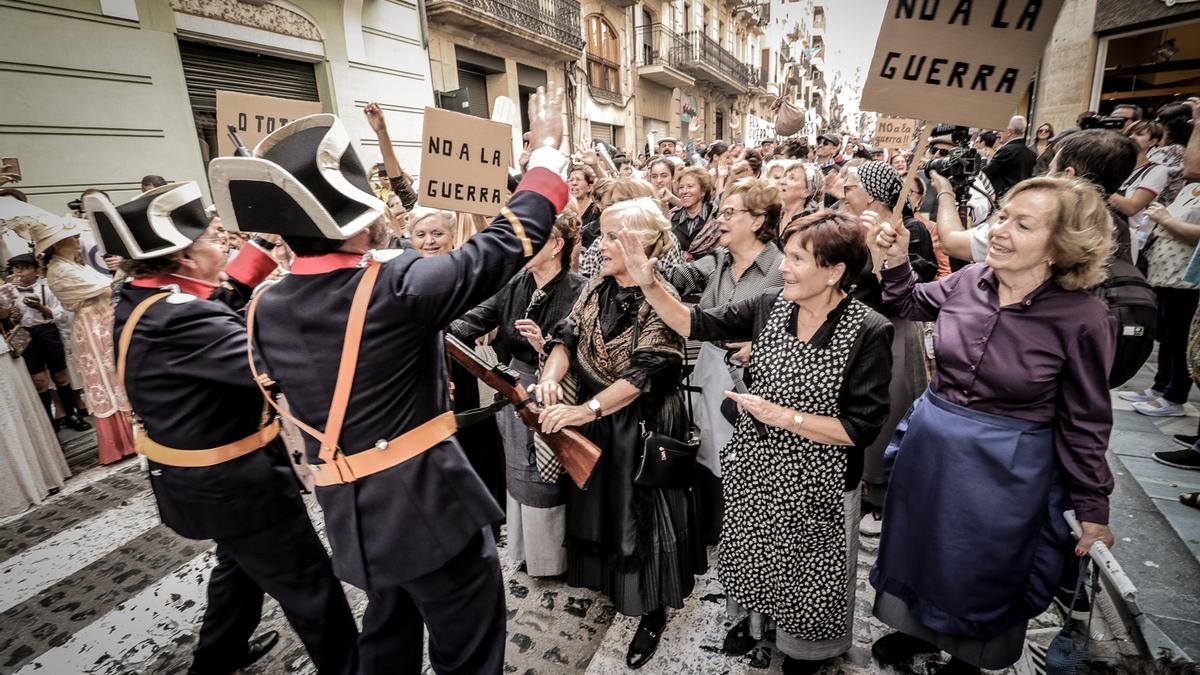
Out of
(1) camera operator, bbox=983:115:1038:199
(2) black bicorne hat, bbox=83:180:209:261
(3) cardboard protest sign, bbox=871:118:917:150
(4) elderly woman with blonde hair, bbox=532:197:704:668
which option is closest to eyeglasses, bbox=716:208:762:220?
(4) elderly woman with blonde hair, bbox=532:197:704:668

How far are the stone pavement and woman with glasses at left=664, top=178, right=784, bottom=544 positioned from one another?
55 centimetres

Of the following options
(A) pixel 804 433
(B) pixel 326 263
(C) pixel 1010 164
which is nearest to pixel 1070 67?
(C) pixel 1010 164

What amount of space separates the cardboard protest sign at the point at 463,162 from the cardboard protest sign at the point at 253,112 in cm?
95

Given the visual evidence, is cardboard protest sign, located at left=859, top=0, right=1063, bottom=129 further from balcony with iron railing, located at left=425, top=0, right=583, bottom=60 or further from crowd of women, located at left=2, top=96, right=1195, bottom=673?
balcony with iron railing, located at left=425, top=0, right=583, bottom=60

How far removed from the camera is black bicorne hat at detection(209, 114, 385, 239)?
5.22 ft

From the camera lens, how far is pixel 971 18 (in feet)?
7.04

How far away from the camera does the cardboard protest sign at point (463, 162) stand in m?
3.10

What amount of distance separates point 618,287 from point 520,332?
59 cm

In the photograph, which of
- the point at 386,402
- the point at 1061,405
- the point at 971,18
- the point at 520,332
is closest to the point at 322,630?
the point at 386,402

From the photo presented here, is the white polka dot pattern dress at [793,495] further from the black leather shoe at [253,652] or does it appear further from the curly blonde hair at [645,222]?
the black leather shoe at [253,652]

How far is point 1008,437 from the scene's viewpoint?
1.97 m

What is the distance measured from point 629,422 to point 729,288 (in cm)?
114

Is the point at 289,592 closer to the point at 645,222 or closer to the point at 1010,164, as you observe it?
the point at 645,222

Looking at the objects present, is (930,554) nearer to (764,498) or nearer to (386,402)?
(764,498)
